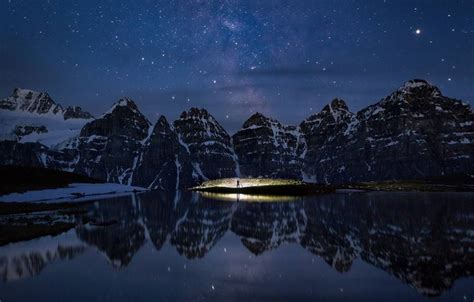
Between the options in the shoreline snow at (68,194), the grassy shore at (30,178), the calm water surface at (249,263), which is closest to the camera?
the calm water surface at (249,263)

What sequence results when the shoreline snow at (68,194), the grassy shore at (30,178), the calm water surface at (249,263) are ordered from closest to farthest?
the calm water surface at (249,263) < the shoreline snow at (68,194) < the grassy shore at (30,178)

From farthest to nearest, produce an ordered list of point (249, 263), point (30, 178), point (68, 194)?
point (30, 178) → point (68, 194) → point (249, 263)

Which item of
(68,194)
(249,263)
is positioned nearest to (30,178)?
(68,194)

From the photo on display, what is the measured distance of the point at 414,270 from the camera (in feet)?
72.2

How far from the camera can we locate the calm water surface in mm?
18953

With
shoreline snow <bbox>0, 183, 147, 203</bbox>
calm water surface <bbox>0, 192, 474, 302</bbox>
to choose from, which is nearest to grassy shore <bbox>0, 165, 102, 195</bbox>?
shoreline snow <bbox>0, 183, 147, 203</bbox>

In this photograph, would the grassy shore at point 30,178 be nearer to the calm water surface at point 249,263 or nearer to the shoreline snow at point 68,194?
the shoreline snow at point 68,194

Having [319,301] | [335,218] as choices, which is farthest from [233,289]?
[335,218]

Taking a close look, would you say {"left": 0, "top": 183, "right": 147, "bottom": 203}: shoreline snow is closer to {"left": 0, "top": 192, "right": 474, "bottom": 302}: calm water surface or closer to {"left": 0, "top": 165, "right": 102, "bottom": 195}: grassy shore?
{"left": 0, "top": 165, "right": 102, "bottom": 195}: grassy shore

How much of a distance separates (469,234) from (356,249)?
10.6 meters

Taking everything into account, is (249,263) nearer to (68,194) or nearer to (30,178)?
(68,194)

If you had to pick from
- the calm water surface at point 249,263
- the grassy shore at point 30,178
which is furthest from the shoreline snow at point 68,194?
the calm water surface at point 249,263

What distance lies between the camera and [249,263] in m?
25.4

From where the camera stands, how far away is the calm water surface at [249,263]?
18953 millimetres
